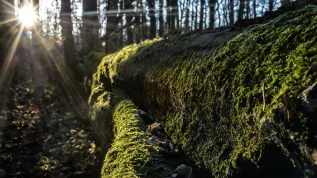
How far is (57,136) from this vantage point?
8.47 metres

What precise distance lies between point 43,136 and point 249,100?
7.43 meters

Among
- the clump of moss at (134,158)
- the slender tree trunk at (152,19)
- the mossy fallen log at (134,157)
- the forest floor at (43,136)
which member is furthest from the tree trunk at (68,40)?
the clump of moss at (134,158)

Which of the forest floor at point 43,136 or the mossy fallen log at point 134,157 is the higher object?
the mossy fallen log at point 134,157

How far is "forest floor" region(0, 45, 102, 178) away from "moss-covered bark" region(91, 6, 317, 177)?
3.58 m

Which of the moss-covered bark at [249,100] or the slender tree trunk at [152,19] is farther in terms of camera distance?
the slender tree trunk at [152,19]

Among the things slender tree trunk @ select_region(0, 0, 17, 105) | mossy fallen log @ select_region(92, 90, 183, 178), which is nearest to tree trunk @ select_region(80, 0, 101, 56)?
slender tree trunk @ select_region(0, 0, 17, 105)

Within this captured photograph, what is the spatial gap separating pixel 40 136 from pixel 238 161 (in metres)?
7.29

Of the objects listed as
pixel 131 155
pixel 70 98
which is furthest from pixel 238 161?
pixel 70 98

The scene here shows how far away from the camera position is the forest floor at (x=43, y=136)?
6.08 metres

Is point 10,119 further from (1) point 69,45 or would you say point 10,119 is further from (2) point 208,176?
(2) point 208,176

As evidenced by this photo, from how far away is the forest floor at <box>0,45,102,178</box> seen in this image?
608 cm

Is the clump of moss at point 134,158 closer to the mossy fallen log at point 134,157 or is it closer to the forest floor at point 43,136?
the mossy fallen log at point 134,157

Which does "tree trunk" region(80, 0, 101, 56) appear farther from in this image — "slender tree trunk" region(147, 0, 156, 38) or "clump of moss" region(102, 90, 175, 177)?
"clump of moss" region(102, 90, 175, 177)

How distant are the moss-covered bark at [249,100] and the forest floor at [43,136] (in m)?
3.58
